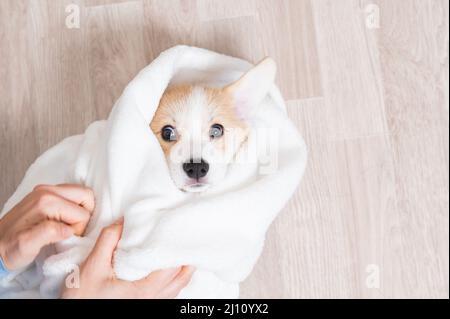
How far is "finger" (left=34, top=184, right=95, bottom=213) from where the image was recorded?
1171 mm

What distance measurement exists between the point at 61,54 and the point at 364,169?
3.46 feet

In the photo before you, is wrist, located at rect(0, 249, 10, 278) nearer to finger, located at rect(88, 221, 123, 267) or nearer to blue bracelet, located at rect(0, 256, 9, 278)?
blue bracelet, located at rect(0, 256, 9, 278)

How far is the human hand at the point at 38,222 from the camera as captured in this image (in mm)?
1135

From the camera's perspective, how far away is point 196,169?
119 centimetres

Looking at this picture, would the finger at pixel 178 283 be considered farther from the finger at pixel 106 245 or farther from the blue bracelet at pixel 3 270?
the blue bracelet at pixel 3 270

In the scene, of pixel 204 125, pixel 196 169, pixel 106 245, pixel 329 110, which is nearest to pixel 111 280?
pixel 106 245

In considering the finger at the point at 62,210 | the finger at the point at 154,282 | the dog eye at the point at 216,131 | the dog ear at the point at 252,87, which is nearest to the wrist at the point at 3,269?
the finger at the point at 62,210

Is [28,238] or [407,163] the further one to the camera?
[407,163]

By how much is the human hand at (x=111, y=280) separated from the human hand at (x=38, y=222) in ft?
0.30

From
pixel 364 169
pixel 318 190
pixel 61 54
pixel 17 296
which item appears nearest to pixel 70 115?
pixel 61 54

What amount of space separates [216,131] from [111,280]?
1.47ft

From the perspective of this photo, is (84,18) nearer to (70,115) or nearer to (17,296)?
(70,115)

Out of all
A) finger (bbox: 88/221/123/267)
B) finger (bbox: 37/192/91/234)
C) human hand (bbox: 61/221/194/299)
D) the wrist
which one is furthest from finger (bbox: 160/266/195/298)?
the wrist

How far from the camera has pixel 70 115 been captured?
1604mm
